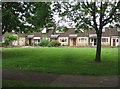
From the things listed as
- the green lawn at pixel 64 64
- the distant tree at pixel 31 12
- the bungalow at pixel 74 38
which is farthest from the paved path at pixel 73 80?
the bungalow at pixel 74 38

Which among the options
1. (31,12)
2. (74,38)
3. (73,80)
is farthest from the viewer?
(74,38)

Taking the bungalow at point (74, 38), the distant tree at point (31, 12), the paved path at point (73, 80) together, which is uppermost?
the distant tree at point (31, 12)

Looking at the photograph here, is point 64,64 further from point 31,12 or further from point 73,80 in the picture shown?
point 73,80

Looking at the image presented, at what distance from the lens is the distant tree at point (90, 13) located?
21.0m

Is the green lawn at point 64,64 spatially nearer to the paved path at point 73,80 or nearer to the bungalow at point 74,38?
the paved path at point 73,80

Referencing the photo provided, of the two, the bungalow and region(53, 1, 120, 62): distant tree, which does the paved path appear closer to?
region(53, 1, 120, 62): distant tree

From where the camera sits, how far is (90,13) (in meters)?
21.9

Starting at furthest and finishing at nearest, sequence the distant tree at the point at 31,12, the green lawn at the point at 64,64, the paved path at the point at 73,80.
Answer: the distant tree at the point at 31,12, the green lawn at the point at 64,64, the paved path at the point at 73,80

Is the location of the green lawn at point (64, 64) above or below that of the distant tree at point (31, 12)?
below

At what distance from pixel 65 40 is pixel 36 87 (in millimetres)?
58516

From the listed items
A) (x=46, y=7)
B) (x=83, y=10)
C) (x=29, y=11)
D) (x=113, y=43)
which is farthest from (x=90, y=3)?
(x=113, y=43)

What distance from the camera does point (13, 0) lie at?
55.0 ft

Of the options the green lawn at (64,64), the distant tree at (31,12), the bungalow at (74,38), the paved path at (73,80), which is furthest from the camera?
the bungalow at (74,38)

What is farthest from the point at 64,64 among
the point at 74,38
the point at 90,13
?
the point at 74,38
